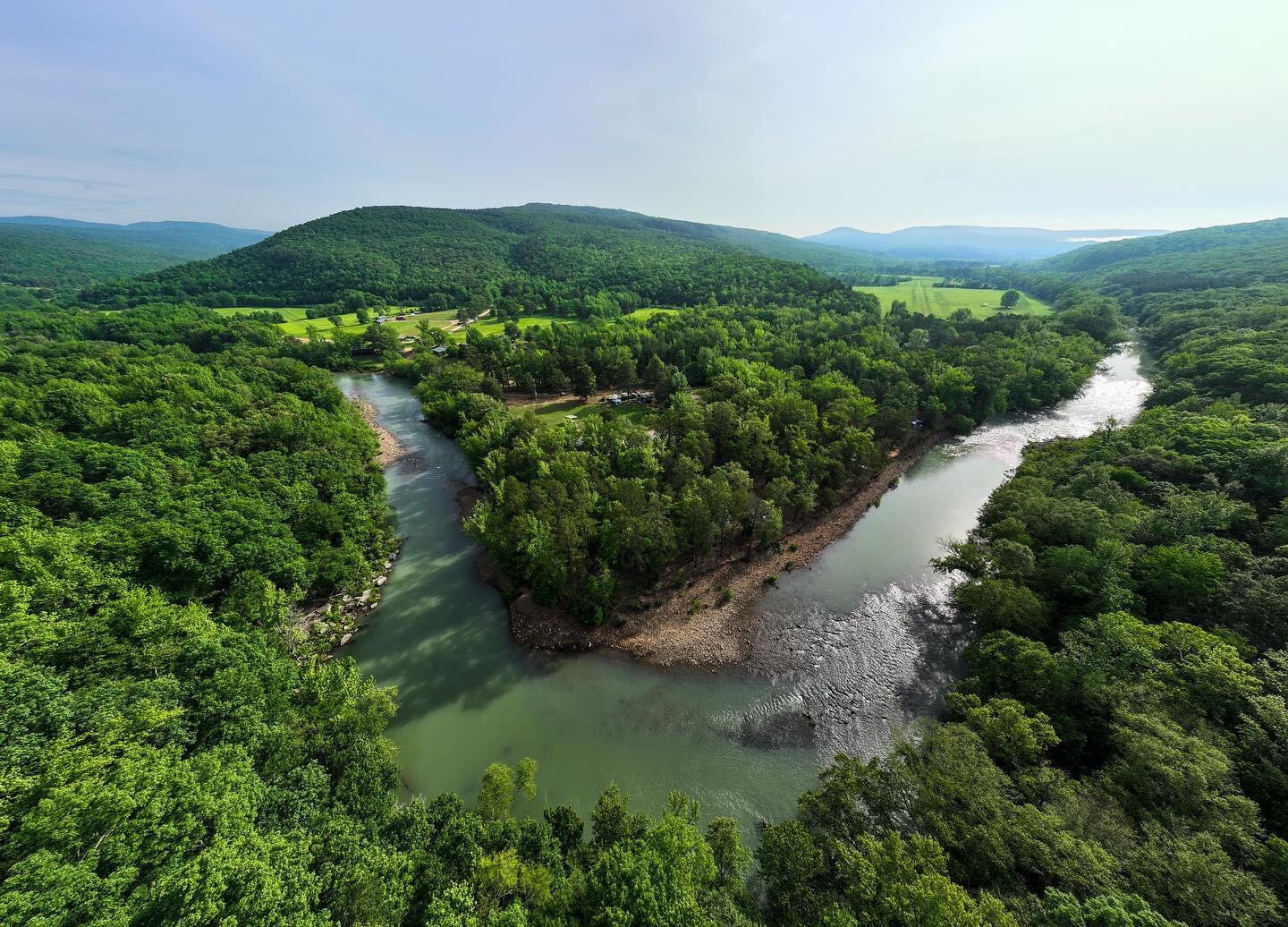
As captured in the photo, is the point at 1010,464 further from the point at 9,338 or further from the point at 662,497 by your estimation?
the point at 9,338

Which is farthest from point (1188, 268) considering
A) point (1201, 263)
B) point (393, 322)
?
point (393, 322)

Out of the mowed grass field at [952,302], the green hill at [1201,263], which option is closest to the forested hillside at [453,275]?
the mowed grass field at [952,302]

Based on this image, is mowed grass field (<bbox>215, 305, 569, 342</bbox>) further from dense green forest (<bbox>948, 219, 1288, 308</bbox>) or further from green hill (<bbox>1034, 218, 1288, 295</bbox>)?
green hill (<bbox>1034, 218, 1288, 295</bbox>)

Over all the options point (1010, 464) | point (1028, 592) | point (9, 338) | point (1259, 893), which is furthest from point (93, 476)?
point (1010, 464)

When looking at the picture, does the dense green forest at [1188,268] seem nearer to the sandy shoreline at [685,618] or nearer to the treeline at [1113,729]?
the treeline at [1113,729]

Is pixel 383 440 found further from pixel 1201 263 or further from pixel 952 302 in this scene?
pixel 1201 263

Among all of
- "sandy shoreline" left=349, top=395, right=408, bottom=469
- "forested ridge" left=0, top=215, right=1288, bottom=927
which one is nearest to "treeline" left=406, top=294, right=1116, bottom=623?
"forested ridge" left=0, top=215, right=1288, bottom=927

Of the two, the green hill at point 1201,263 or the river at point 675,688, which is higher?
the green hill at point 1201,263
